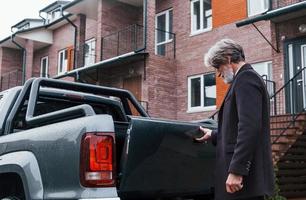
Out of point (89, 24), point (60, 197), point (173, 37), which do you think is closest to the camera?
point (60, 197)

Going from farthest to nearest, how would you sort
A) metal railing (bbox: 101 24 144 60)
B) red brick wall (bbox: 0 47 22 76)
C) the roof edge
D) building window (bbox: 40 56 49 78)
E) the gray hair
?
red brick wall (bbox: 0 47 22 76), building window (bbox: 40 56 49 78), metal railing (bbox: 101 24 144 60), the roof edge, the gray hair

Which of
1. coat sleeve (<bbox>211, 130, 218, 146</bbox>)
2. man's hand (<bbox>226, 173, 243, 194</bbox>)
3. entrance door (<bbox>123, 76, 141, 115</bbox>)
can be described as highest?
entrance door (<bbox>123, 76, 141, 115</bbox>)

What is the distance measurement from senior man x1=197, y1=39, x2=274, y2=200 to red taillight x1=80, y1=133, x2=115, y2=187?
775 millimetres

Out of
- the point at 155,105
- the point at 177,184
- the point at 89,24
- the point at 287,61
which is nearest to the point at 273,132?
the point at 287,61

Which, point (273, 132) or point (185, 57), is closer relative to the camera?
point (273, 132)

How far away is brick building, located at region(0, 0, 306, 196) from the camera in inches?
564

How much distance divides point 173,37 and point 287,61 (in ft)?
21.2

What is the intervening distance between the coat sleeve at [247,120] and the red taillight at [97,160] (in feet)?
2.60

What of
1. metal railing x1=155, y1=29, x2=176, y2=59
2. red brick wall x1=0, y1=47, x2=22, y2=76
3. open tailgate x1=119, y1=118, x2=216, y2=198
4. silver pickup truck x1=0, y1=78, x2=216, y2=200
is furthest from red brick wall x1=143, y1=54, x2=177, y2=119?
red brick wall x1=0, y1=47, x2=22, y2=76

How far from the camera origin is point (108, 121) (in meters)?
3.20

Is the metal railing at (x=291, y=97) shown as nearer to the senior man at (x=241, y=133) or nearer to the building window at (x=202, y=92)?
the building window at (x=202, y=92)

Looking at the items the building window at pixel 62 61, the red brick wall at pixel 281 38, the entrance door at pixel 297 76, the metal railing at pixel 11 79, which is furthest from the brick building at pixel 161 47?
the metal railing at pixel 11 79

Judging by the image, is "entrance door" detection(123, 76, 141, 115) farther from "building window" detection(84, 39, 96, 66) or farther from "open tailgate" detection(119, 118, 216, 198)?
"open tailgate" detection(119, 118, 216, 198)

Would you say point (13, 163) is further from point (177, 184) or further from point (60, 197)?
point (177, 184)
